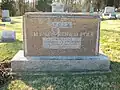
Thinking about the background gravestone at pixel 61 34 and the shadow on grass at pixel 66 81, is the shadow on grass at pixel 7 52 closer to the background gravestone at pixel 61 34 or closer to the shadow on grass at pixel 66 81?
the background gravestone at pixel 61 34

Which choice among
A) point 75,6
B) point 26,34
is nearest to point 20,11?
point 75,6

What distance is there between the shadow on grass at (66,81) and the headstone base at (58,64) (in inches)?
5.5

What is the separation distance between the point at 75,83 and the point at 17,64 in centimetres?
127

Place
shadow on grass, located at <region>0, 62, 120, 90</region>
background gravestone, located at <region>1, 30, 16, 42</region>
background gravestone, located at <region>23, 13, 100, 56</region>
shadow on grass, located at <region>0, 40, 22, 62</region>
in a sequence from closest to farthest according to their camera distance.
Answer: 1. shadow on grass, located at <region>0, 62, 120, 90</region>
2. background gravestone, located at <region>23, 13, 100, 56</region>
3. shadow on grass, located at <region>0, 40, 22, 62</region>
4. background gravestone, located at <region>1, 30, 16, 42</region>

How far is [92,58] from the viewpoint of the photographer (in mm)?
5047

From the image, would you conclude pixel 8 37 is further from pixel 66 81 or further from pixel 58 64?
pixel 66 81

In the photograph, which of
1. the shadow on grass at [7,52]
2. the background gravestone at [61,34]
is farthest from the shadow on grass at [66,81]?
the shadow on grass at [7,52]

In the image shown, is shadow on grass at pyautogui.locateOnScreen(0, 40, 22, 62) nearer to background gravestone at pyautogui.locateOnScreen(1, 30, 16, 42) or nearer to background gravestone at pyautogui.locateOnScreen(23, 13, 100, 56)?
background gravestone at pyautogui.locateOnScreen(23, 13, 100, 56)

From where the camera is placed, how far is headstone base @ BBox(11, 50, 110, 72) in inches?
193

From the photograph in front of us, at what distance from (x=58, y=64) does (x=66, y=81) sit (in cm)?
51

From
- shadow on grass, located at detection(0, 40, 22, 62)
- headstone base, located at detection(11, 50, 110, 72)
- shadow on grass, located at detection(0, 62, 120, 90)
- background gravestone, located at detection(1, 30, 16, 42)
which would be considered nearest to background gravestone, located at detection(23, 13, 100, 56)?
headstone base, located at detection(11, 50, 110, 72)

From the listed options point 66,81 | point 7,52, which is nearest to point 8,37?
point 7,52

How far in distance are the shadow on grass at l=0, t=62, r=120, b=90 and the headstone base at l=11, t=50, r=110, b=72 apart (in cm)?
14

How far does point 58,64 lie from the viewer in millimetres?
4934
